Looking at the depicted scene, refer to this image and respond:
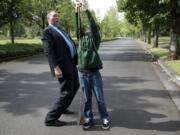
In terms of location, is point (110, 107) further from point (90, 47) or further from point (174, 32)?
point (174, 32)

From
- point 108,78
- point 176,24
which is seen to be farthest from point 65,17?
point 108,78

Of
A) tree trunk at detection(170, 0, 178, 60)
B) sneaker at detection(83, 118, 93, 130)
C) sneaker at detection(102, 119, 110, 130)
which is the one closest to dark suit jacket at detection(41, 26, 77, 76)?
sneaker at detection(83, 118, 93, 130)

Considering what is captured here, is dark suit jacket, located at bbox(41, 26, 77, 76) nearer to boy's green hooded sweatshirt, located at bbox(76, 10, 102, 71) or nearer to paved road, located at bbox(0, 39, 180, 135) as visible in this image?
boy's green hooded sweatshirt, located at bbox(76, 10, 102, 71)

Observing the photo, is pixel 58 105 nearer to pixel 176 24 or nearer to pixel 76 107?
pixel 76 107

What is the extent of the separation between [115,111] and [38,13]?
32019 mm

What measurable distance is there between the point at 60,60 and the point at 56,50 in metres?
0.18

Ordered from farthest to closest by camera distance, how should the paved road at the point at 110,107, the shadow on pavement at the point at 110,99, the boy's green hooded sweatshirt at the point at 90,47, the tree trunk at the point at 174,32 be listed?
the tree trunk at the point at 174,32 → the shadow on pavement at the point at 110,99 → the paved road at the point at 110,107 → the boy's green hooded sweatshirt at the point at 90,47

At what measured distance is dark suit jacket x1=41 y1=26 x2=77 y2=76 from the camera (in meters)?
6.29

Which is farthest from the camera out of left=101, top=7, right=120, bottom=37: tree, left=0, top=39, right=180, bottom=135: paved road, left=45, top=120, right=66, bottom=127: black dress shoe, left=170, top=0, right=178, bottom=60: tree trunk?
left=101, top=7, right=120, bottom=37: tree

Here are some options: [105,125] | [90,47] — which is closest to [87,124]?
[105,125]

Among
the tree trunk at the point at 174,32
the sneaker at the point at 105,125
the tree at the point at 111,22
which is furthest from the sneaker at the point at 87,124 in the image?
the tree at the point at 111,22

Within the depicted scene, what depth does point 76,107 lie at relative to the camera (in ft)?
26.2

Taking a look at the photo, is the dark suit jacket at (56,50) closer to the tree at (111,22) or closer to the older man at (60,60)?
the older man at (60,60)

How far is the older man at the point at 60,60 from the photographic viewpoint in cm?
630
